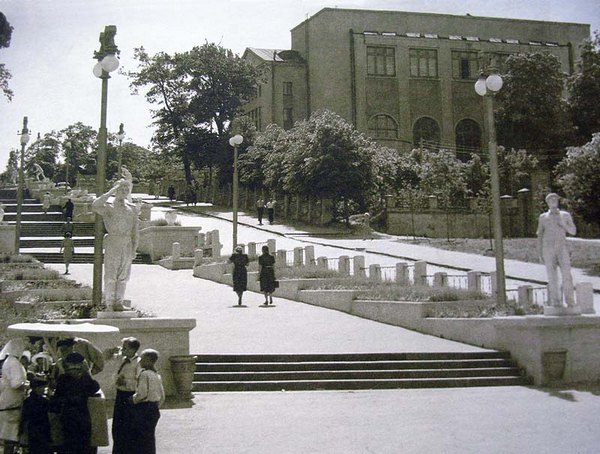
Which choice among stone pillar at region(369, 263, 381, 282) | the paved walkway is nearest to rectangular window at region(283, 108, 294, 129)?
stone pillar at region(369, 263, 381, 282)

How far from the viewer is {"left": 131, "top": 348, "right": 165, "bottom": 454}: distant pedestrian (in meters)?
6.47

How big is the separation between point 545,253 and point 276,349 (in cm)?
510

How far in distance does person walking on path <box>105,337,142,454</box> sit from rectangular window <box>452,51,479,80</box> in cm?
5828

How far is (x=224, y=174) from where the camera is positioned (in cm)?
5591

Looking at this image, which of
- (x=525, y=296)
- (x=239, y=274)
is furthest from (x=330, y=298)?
(x=525, y=296)

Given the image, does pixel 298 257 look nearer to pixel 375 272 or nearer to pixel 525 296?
pixel 375 272

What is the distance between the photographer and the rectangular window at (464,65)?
6144cm

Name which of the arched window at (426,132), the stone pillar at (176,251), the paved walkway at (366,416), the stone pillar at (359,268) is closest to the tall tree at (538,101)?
the arched window at (426,132)

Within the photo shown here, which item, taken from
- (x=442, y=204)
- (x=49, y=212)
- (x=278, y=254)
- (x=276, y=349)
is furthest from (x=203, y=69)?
(x=276, y=349)

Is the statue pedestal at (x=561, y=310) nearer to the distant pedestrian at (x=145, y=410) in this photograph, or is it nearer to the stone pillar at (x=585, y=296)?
the stone pillar at (x=585, y=296)

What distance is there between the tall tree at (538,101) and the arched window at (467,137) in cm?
990

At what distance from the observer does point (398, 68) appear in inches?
2333

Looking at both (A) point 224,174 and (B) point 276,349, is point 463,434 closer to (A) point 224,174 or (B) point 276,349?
(B) point 276,349

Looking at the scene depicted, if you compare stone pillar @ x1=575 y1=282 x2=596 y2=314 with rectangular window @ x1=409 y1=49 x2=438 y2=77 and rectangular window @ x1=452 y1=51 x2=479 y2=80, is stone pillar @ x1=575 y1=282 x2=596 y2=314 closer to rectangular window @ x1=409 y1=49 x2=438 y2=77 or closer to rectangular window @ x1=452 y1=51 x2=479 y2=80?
rectangular window @ x1=409 y1=49 x2=438 y2=77
